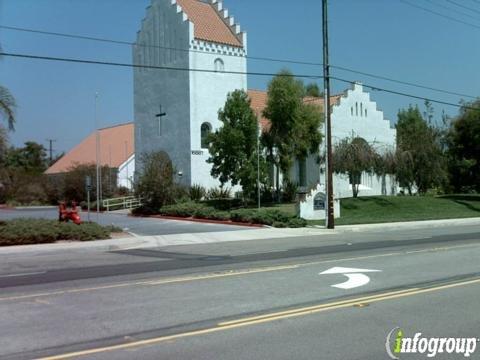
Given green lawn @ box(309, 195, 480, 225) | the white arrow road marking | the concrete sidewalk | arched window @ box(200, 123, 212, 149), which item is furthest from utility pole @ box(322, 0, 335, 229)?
the white arrow road marking

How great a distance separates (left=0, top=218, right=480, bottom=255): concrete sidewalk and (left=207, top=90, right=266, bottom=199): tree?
8.68 m

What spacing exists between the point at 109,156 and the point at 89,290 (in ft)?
148

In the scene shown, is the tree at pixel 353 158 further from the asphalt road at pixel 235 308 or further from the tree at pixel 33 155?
the tree at pixel 33 155

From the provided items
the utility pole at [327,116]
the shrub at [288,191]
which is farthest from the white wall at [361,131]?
Answer: the utility pole at [327,116]

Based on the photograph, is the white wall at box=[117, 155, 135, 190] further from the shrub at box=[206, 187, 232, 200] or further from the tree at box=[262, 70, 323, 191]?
the tree at box=[262, 70, 323, 191]

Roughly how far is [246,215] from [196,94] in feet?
46.2

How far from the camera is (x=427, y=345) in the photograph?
644cm

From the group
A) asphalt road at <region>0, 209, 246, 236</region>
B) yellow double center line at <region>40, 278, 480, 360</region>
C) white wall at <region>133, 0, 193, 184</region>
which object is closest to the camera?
yellow double center line at <region>40, 278, 480, 360</region>

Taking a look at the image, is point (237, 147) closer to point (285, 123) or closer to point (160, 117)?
point (285, 123)

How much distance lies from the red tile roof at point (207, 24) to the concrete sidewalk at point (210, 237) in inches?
757

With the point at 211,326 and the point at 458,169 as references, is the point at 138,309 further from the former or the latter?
the point at 458,169

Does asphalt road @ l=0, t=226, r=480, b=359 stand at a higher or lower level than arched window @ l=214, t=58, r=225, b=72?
lower

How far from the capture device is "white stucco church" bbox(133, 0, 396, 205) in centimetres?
4112

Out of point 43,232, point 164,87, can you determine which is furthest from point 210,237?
point 164,87
